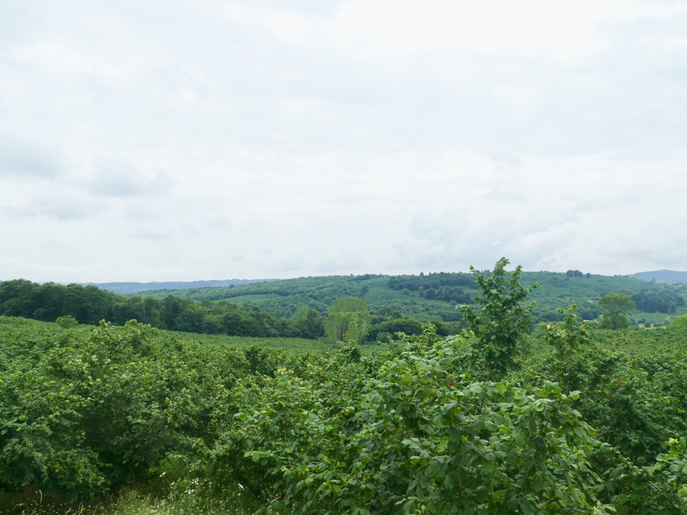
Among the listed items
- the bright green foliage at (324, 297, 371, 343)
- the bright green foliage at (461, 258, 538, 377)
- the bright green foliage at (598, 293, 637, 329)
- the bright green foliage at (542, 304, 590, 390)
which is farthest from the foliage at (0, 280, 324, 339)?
the bright green foliage at (598, 293, 637, 329)

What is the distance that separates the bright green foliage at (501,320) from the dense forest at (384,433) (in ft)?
0.15

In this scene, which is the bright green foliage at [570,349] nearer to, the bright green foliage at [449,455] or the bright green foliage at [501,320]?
A: the bright green foliage at [501,320]

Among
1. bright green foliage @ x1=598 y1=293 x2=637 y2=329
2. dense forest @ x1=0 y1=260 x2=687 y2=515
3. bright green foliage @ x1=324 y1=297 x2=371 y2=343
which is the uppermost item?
dense forest @ x1=0 y1=260 x2=687 y2=515

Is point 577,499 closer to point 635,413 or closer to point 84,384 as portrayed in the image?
point 635,413

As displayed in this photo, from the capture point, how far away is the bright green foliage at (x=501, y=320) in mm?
11875

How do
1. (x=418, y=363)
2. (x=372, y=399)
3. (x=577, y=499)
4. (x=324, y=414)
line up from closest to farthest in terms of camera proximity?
(x=577, y=499) < (x=418, y=363) < (x=372, y=399) < (x=324, y=414)

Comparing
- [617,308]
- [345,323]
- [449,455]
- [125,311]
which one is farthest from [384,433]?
[345,323]

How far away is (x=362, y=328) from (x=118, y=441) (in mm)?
98764

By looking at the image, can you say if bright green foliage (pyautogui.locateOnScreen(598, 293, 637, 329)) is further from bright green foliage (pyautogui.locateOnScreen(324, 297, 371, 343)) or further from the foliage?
the foliage

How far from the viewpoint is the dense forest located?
185 inches

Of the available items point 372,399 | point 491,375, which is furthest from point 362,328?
point 372,399

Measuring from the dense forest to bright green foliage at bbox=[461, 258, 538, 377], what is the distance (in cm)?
5

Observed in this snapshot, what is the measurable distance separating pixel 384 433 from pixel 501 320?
24.7ft

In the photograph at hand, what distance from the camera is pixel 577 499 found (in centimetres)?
447
